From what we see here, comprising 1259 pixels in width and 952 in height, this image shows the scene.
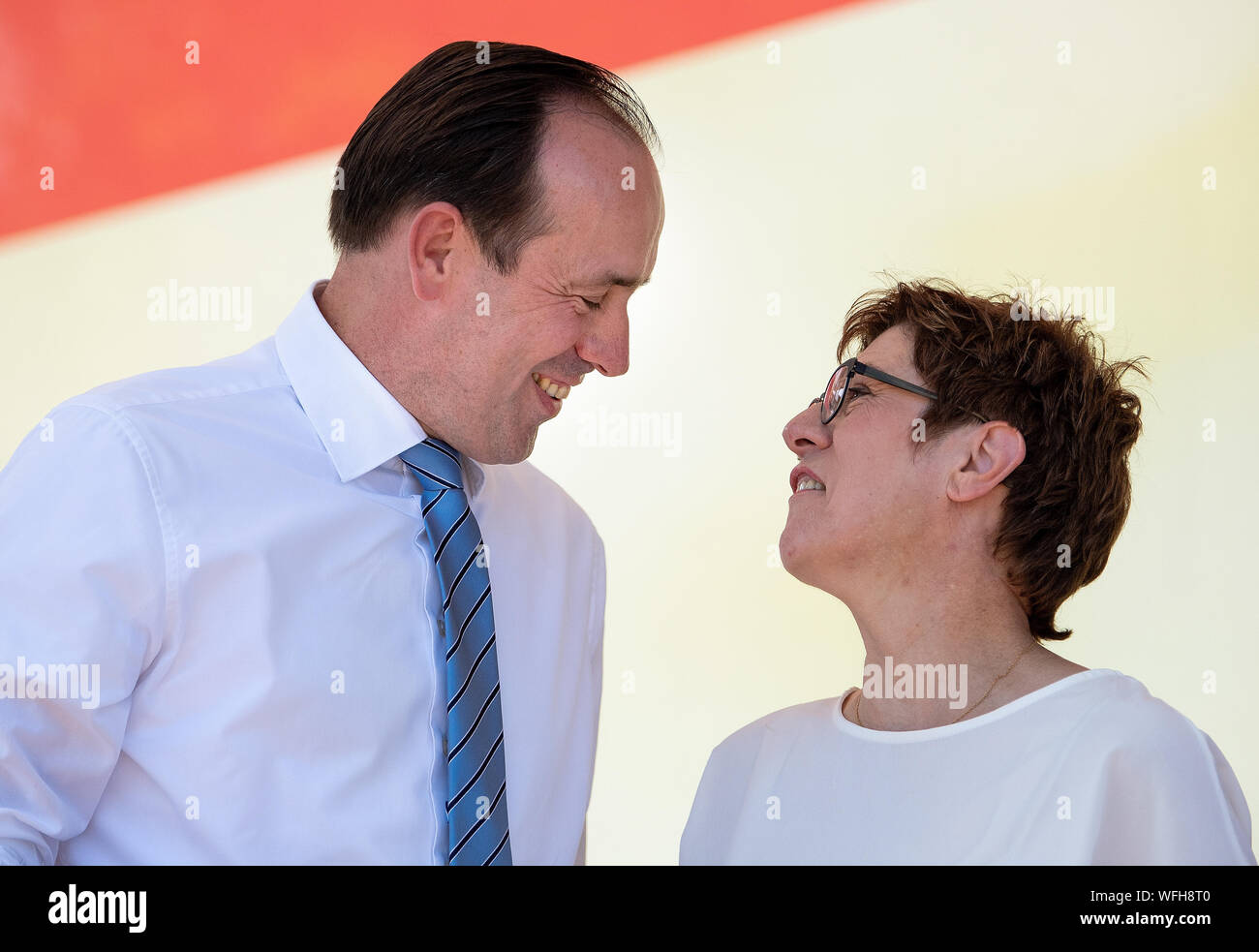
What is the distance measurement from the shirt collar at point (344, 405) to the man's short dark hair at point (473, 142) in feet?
0.61

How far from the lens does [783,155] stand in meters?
3.58

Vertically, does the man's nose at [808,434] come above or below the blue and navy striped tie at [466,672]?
above

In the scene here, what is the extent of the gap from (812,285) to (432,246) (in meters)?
1.96

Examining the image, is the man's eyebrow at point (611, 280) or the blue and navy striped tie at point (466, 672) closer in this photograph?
the blue and navy striped tie at point (466, 672)

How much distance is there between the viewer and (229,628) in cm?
161

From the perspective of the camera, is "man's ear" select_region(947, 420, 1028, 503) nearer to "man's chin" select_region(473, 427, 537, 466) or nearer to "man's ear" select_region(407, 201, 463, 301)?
"man's chin" select_region(473, 427, 537, 466)

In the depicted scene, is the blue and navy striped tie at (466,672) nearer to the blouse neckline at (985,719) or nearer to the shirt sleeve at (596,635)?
the shirt sleeve at (596,635)

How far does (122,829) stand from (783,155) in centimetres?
267

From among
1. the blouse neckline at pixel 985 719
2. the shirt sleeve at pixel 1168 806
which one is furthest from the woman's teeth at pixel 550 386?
the shirt sleeve at pixel 1168 806

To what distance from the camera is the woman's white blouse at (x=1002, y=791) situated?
1.50 m

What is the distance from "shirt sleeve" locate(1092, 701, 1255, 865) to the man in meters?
0.80

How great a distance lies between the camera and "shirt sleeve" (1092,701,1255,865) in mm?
1481
